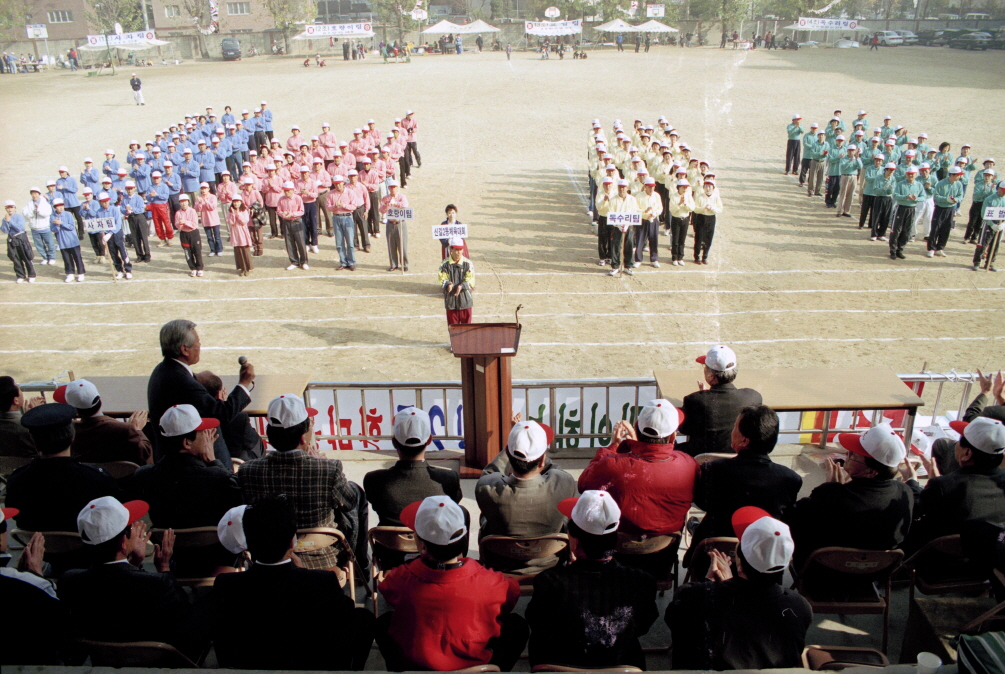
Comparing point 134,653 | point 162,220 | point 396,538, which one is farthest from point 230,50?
point 134,653

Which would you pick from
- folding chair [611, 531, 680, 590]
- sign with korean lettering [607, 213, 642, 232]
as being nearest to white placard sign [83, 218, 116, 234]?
sign with korean lettering [607, 213, 642, 232]

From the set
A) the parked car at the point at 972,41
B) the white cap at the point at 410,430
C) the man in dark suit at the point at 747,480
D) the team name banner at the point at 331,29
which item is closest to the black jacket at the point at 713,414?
the man in dark suit at the point at 747,480

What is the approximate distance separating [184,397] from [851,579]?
4.69 m

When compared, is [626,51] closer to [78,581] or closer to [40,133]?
[40,133]

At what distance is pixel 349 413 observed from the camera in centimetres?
814

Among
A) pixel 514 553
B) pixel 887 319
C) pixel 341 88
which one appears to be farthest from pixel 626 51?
pixel 514 553

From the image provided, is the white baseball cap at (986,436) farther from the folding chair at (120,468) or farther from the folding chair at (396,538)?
the folding chair at (120,468)

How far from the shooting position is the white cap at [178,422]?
15.4 feet

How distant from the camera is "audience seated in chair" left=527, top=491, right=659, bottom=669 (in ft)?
11.6

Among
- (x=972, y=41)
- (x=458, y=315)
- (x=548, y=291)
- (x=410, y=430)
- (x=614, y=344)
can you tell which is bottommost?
(x=614, y=344)

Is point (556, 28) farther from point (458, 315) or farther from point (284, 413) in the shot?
point (284, 413)

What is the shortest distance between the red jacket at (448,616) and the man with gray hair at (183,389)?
2627 millimetres

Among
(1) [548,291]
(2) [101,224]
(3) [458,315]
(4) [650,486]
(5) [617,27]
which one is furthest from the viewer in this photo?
(5) [617,27]

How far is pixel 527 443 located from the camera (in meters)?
4.38
